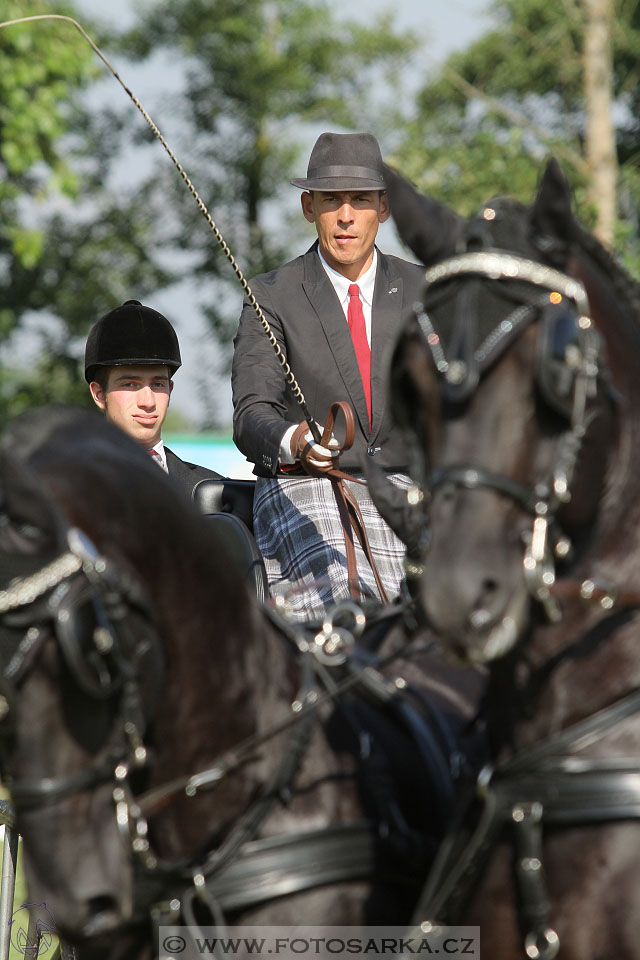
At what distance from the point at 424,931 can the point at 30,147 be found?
40.5 feet

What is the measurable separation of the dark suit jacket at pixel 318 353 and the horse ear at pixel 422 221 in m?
1.73

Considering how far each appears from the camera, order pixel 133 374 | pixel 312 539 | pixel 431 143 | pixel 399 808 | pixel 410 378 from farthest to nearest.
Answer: pixel 431 143
pixel 133 374
pixel 312 539
pixel 399 808
pixel 410 378

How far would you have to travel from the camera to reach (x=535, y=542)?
254 centimetres

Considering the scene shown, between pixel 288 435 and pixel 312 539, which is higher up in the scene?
pixel 288 435

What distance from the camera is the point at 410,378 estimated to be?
2668mm

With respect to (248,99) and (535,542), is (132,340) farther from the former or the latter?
(248,99)

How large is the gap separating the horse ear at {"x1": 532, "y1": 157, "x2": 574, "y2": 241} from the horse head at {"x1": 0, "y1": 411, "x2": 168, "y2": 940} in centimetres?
113

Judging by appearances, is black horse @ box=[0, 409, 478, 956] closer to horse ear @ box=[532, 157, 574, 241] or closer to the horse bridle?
the horse bridle

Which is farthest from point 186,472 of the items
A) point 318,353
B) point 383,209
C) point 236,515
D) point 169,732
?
point 169,732

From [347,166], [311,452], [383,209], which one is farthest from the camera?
[383,209]

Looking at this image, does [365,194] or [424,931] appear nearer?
[424,931]

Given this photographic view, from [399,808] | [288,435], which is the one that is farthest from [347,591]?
[399,808]

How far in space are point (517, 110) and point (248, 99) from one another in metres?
4.29

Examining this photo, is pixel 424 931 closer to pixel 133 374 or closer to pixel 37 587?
pixel 37 587
